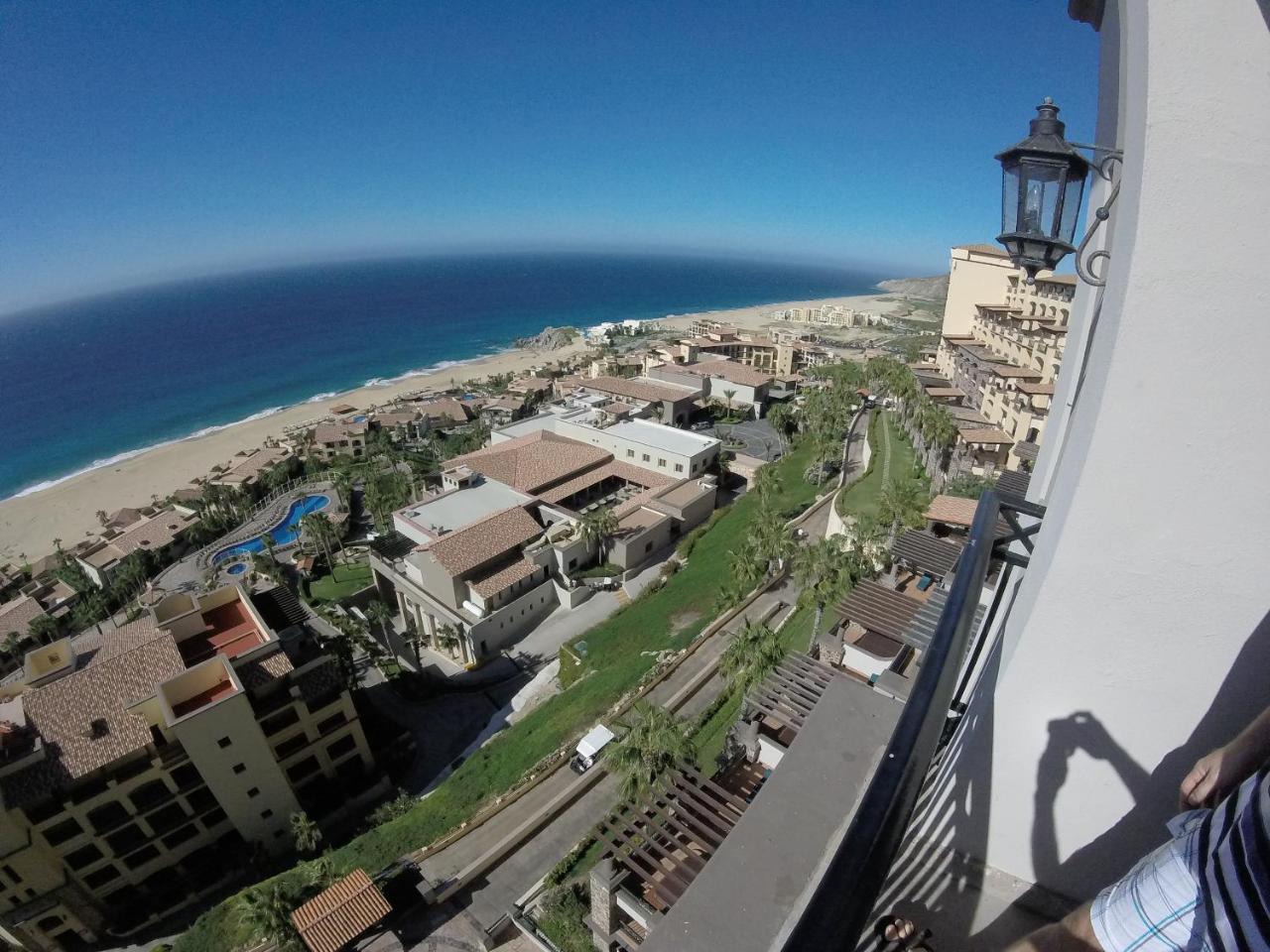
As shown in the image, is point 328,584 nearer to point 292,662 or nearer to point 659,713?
point 292,662

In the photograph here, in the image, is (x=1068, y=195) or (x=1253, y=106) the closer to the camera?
(x=1253, y=106)

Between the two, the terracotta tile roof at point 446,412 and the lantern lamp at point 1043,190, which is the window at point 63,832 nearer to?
the lantern lamp at point 1043,190

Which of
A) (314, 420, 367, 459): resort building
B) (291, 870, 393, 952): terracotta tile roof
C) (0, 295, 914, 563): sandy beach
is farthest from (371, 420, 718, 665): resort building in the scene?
(0, 295, 914, 563): sandy beach

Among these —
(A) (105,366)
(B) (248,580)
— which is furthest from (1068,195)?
(A) (105,366)

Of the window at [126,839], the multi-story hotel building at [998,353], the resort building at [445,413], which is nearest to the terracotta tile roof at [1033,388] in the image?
the multi-story hotel building at [998,353]

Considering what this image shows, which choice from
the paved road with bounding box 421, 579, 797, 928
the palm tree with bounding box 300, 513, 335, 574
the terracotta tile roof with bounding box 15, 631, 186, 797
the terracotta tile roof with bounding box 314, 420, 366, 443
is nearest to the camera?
the paved road with bounding box 421, 579, 797, 928

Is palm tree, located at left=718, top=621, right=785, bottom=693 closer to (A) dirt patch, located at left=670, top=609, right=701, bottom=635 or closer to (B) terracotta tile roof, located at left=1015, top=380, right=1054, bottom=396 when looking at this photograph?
(A) dirt patch, located at left=670, top=609, right=701, bottom=635
